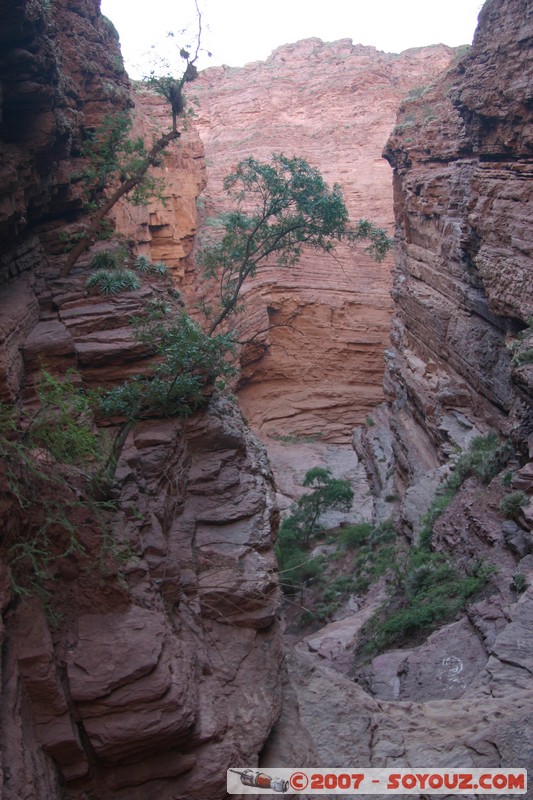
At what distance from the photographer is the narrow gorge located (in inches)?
205

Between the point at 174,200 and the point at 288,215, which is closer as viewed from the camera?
the point at 288,215

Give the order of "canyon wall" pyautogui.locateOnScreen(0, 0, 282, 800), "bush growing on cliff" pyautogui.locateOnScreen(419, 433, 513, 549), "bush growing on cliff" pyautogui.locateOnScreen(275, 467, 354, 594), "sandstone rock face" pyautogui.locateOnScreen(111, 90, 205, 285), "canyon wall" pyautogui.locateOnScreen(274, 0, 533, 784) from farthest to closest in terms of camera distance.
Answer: "sandstone rock face" pyautogui.locateOnScreen(111, 90, 205, 285)
"bush growing on cliff" pyautogui.locateOnScreen(275, 467, 354, 594)
"bush growing on cliff" pyautogui.locateOnScreen(419, 433, 513, 549)
"canyon wall" pyautogui.locateOnScreen(274, 0, 533, 784)
"canyon wall" pyautogui.locateOnScreen(0, 0, 282, 800)

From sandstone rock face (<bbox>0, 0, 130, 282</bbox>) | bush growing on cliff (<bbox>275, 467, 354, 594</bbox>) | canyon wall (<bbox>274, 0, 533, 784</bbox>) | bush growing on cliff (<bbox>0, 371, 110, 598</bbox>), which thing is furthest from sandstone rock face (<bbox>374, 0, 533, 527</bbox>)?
sandstone rock face (<bbox>0, 0, 130, 282</bbox>)

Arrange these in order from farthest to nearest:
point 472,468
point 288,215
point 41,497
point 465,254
Answer: 1. point 465,254
2. point 288,215
3. point 472,468
4. point 41,497

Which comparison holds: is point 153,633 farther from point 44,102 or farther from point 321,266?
point 321,266

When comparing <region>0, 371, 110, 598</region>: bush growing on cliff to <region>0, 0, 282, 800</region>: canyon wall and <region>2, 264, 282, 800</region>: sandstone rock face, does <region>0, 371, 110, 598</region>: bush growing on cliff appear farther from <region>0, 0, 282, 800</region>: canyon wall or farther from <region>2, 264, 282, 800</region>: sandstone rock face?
<region>2, 264, 282, 800</region>: sandstone rock face

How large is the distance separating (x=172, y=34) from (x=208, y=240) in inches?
540

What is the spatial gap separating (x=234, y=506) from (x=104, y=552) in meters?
3.70

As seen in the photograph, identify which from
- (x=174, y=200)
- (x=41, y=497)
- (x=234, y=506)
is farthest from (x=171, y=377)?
(x=174, y=200)

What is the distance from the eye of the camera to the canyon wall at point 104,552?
499 centimetres

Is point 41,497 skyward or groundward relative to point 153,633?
skyward

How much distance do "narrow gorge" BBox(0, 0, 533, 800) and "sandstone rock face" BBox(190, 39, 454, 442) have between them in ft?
19.0

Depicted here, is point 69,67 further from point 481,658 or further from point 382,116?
point 382,116

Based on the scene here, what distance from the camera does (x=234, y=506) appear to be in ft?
30.4
